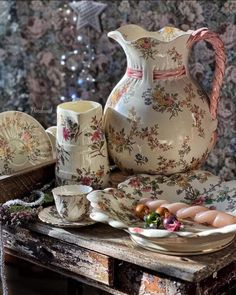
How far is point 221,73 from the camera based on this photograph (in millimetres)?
1265

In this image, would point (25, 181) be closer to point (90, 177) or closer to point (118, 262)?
point (90, 177)

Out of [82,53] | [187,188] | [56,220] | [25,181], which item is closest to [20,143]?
[25,181]

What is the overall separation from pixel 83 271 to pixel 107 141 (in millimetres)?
297

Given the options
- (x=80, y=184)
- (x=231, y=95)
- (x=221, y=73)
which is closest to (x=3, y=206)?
(x=80, y=184)

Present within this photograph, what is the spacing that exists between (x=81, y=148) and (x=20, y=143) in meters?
0.16

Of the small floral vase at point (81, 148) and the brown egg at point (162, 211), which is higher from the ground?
the small floral vase at point (81, 148)

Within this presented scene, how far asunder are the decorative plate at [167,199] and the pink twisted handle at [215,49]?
0.51ft

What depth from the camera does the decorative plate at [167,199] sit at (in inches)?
37.5

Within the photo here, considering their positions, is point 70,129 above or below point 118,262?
above

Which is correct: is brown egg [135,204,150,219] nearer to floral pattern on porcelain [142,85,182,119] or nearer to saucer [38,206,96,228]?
saucer [38,206,96,228]

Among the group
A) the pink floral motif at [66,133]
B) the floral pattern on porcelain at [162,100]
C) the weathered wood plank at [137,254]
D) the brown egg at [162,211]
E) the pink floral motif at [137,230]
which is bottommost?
the weathered wood plank at [137,254]

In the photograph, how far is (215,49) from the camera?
1.24 meters

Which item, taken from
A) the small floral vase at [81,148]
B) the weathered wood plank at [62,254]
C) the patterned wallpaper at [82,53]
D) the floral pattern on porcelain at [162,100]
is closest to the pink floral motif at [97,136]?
the small floral vase at [81,148]

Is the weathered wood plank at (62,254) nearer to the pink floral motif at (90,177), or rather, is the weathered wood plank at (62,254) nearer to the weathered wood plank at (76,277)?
the weathered wood plank at (76,277)
